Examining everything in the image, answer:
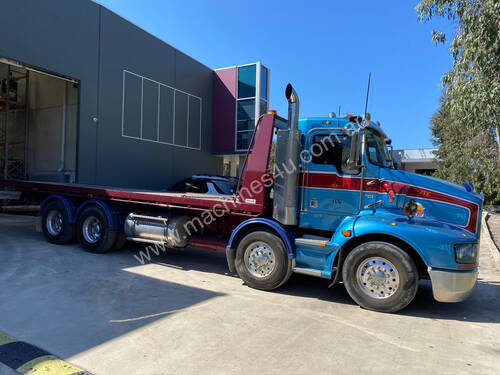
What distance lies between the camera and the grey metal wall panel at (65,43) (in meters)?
10.2

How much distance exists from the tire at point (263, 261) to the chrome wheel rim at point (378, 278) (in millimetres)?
1122

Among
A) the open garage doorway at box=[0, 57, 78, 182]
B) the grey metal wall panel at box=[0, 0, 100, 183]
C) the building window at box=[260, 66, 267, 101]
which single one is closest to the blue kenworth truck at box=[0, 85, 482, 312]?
the grey metal wall panel at box=[0, 0, 100, 183]

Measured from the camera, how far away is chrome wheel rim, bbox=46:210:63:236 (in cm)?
878

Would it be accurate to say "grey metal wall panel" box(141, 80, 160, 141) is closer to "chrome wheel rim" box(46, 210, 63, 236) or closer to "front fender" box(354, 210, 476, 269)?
"chrome wheel rim" box(46, 210, 63, 236)

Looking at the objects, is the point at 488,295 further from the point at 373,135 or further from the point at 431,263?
the point at 373,135

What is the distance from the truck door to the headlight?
144 centimetres

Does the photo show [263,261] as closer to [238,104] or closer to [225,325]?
[225,325]

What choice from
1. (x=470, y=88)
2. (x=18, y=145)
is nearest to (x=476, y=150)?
(x=470, y=88)

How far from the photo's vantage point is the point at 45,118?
1409cm

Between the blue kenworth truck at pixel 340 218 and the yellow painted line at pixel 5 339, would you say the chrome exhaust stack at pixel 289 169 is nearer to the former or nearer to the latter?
the blue kenworth truck at pixel 340 218

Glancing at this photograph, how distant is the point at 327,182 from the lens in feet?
18.2

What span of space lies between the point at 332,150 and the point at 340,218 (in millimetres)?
1093

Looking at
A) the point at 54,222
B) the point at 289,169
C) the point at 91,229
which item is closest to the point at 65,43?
the point at 54,222

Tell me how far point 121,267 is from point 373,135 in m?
5.33
